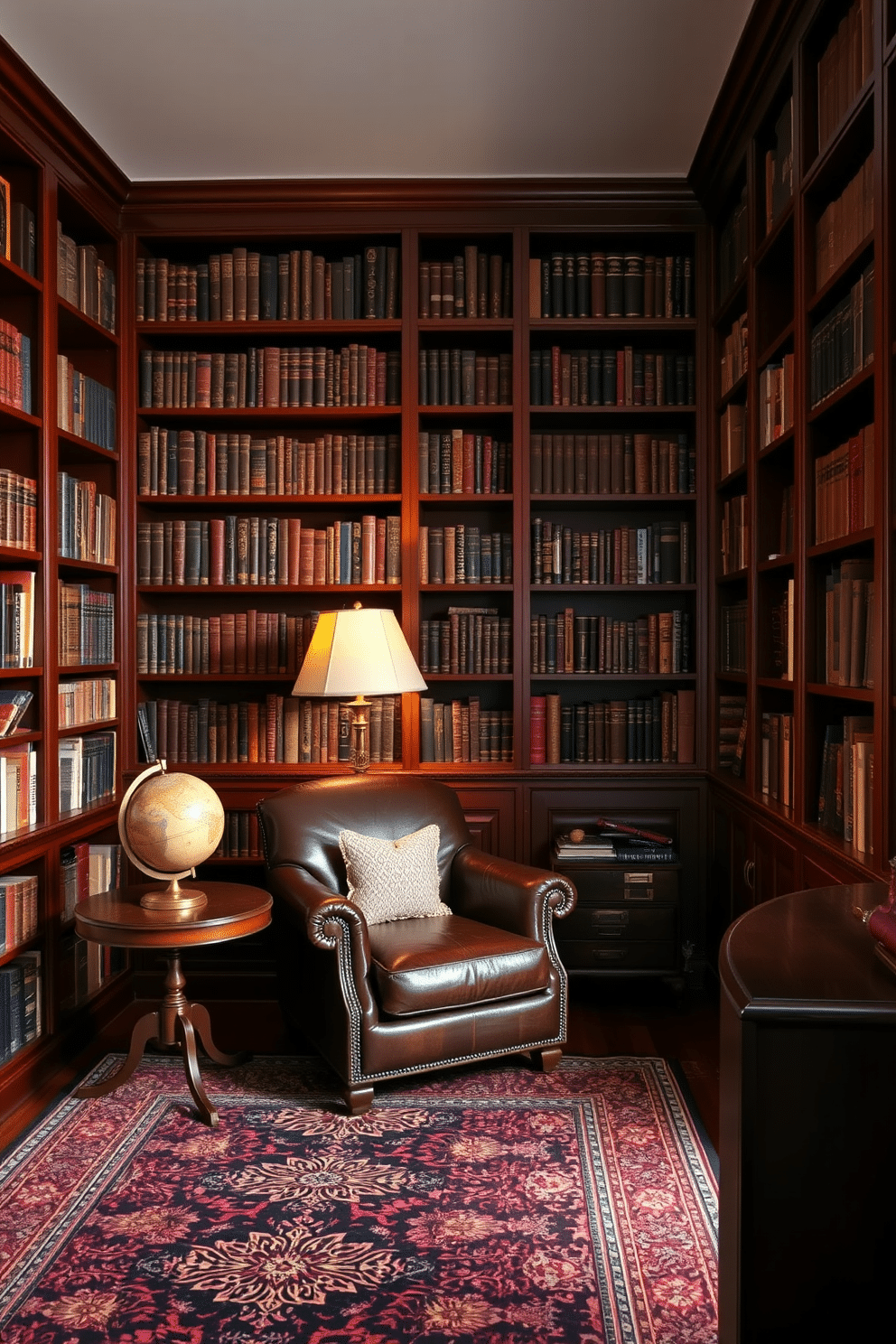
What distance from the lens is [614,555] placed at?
14.2ft

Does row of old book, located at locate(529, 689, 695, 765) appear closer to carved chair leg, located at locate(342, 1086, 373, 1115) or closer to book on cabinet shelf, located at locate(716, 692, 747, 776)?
book on cabinet shelf, located at locate(716, 692, 747, 776)

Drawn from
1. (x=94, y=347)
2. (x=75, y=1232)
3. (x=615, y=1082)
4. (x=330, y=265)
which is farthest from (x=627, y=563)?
(x=75, y=1232)

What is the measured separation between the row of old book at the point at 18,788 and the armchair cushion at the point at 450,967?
1.17 meters

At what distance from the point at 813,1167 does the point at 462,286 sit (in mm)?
3740

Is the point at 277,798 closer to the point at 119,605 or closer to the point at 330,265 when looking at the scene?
the point at 119,605

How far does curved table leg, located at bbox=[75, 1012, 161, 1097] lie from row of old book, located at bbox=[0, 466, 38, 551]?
1529 mm

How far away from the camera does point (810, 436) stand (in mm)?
2994

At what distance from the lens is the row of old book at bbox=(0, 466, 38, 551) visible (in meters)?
3.30

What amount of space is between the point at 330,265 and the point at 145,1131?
3.20 meters

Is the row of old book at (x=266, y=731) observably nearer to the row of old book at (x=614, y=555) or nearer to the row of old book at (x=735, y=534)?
the row of old book at (x=614, y=555)

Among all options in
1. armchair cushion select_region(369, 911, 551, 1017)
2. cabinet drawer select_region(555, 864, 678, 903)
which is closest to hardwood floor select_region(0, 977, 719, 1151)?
cabinet drawer select_region(555, 864, 678, 903)

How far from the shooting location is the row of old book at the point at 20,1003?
3.22 metres

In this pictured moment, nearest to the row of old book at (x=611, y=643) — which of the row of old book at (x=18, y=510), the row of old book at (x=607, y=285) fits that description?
the row of old book at (x=607, y=285)

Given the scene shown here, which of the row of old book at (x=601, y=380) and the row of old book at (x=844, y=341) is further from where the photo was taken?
the row of old book at (x=601, y=380)
